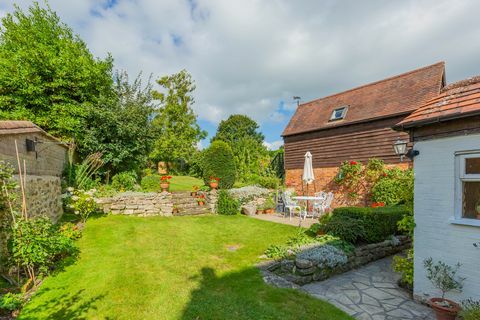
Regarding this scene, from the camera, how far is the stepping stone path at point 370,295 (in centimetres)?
388

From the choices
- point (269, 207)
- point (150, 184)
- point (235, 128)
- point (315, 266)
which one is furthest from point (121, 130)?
point (235, 128)

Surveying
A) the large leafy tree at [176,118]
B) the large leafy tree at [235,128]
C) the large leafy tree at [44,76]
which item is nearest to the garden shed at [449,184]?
the large leafy tree at [44,76]

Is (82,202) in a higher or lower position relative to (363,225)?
higher

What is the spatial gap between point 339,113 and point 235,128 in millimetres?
27765

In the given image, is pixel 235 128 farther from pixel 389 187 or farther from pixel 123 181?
pixel 389 187

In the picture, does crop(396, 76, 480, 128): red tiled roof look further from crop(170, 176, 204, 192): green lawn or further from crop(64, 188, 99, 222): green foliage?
crop(170, 176, 204, 192): green lawn

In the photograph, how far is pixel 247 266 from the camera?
548cm

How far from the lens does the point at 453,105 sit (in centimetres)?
400

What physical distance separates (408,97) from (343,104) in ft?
11.3

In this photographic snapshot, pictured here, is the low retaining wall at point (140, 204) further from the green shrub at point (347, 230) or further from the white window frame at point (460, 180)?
the white window frame at point (460, 180)

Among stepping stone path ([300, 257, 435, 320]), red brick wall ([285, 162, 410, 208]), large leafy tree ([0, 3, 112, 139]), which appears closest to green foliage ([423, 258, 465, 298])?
stepping stone path ([300, 257, 435, 320])

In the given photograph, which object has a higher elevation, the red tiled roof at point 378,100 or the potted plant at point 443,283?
the red tiled roof at point 378,100

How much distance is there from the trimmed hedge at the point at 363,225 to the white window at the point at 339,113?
24.6 feet

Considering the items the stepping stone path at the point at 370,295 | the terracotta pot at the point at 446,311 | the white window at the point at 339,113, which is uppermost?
the white window at the point at 339,113
